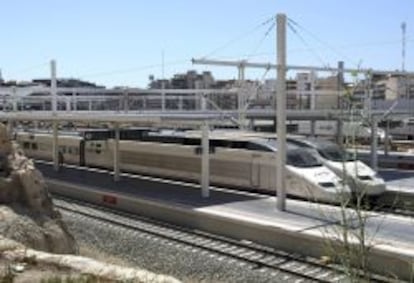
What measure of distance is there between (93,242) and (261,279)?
5.96m

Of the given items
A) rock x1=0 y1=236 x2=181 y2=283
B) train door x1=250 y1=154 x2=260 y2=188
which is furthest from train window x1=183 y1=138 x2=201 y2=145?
rock x1=0 y1=236 x2=181 y2=283

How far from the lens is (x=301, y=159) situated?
23.4 metres

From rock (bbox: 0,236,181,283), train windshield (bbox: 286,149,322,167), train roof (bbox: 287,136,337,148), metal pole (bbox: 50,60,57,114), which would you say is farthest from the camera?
metal pole (bbox: 50,60,57,114)

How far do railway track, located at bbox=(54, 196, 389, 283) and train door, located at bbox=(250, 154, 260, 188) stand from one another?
4386 mm

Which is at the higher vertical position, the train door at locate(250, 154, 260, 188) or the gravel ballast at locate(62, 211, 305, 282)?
the train door at locate(250, 154, 260, 188)

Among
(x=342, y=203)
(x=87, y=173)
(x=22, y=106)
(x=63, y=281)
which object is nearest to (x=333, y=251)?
(x=342, y=203)

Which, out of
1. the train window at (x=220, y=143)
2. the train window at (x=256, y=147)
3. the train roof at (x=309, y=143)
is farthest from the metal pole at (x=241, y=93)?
the train roof at (x=309, y=143)

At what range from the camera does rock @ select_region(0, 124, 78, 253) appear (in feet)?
40.6

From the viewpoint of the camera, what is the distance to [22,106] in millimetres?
44000

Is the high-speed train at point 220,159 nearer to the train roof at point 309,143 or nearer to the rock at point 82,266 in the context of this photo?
the train roof at point 309,143

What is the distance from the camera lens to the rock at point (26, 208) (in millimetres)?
12383

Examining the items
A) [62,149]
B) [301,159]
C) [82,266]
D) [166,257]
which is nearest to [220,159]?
[301,159]

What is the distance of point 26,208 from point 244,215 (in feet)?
23.5

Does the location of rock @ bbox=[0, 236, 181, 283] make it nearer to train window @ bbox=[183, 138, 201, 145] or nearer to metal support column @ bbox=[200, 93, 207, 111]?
train window @ bbox=[183, 138, 201, 145]
